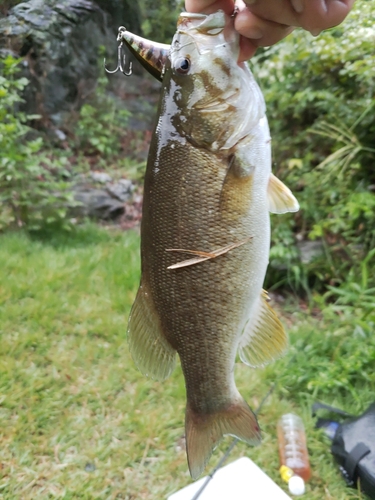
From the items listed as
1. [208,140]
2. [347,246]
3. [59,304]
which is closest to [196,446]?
[208,140]

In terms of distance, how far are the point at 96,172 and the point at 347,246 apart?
3.98 meters

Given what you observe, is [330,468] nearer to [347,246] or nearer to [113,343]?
[113,343]

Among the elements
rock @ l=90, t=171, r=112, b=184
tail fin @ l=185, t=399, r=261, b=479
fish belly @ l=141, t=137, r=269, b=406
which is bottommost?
rock @ l=90, t=171, r=112, b=184

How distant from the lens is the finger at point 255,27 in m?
1.11

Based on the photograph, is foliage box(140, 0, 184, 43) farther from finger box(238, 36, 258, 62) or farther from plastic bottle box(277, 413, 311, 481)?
plastic bottle box(277, 413, 311, 481)

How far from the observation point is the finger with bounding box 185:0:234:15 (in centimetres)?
117

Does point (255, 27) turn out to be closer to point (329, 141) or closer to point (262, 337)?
point (262, 337)

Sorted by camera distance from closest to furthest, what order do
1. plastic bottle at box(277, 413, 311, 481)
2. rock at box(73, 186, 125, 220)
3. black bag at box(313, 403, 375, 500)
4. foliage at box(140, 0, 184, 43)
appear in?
black bag at box(313, 403, 375, 500), plastic bottle at box(277, 413, 311, 481), foliage at box(140, 0, 184, 43), rock at box(73, 186, 125, 220)

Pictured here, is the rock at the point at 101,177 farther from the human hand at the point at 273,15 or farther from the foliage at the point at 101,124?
the human hand at the point at 273,15

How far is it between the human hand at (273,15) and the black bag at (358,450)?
1.99 metres

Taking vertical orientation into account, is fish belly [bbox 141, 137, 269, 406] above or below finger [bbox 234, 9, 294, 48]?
below

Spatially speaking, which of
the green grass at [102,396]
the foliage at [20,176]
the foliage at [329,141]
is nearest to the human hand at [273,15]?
the green grass at [102,396]

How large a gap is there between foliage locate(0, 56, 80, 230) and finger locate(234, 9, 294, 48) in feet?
10.5

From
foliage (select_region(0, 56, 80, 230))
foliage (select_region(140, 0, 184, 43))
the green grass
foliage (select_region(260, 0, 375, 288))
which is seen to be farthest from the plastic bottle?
foliage (select_region(140, 0, 184, 43))
